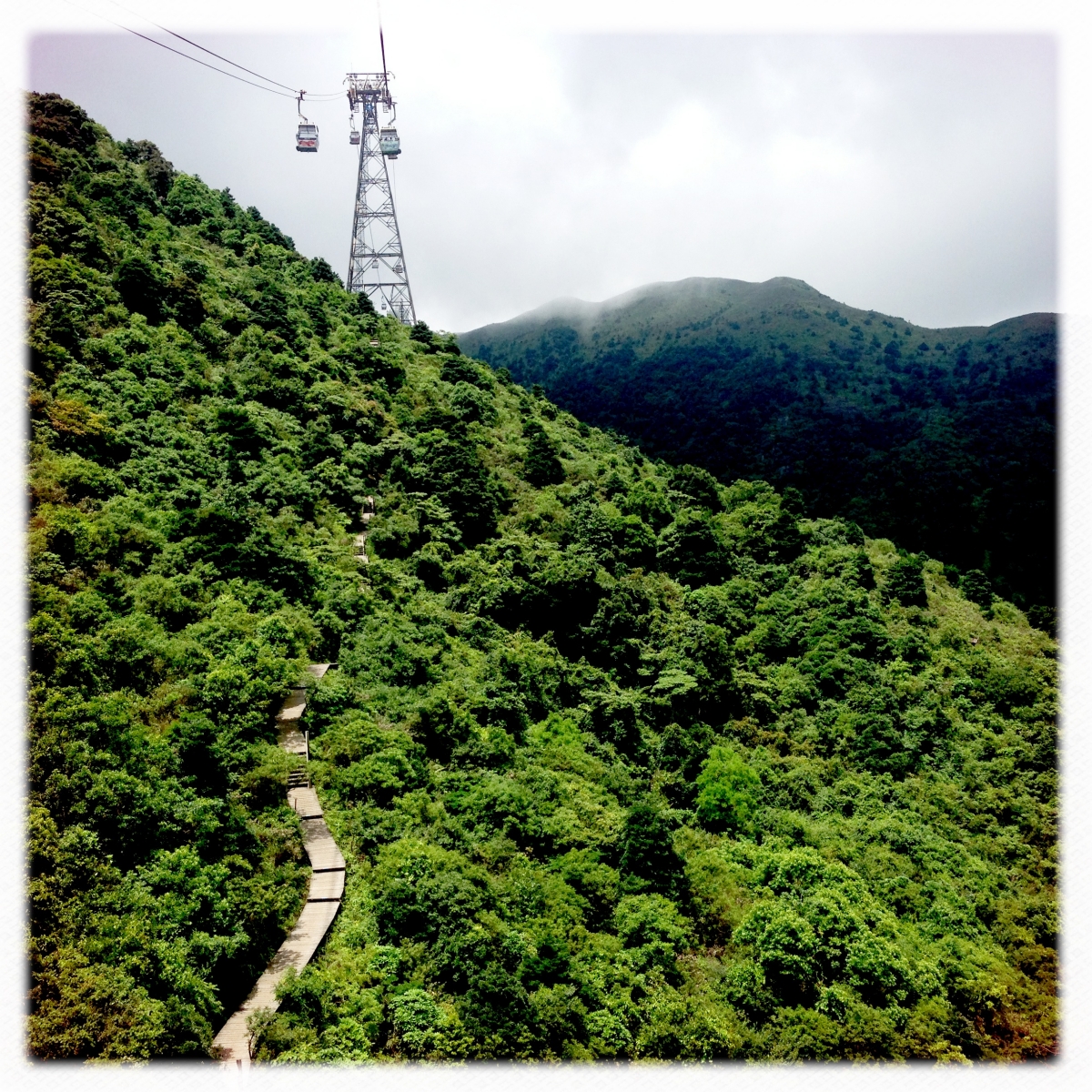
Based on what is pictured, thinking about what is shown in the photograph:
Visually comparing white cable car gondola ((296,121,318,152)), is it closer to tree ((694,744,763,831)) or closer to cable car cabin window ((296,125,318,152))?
cable car cabin window ((296,125,318,152))

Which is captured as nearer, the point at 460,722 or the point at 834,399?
the point at 460,722

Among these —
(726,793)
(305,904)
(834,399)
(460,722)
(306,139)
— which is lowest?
(726,793)

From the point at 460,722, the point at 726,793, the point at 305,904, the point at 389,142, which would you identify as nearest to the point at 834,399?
the point at 389,142

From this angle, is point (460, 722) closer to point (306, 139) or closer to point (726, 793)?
point (726, 793)

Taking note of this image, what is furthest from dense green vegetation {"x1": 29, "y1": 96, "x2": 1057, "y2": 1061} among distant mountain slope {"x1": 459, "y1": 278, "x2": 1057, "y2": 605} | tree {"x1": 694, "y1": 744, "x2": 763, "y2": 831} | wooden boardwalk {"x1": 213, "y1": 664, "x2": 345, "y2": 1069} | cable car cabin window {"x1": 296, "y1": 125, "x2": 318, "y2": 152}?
distant mountain slope {"x1": 459, "y1": 278, "x2": 1057, "y2": 605}

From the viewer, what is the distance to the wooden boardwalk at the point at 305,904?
11500 millimetres

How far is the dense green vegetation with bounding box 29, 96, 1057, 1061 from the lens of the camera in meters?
12.5

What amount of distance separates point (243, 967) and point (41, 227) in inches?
1304

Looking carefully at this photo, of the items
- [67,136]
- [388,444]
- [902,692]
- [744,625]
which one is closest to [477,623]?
[388,444]

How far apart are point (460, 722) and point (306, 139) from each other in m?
39.0

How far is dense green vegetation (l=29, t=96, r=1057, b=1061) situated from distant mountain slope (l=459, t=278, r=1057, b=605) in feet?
56.7

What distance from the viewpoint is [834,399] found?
278 ft

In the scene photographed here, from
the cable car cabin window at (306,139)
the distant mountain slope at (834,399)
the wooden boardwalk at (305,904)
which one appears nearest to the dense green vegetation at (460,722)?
the wooden boardwalk at (305,904)

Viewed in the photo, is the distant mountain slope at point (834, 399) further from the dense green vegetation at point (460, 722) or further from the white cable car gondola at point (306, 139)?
the white cable car gondola at point (306, 139)
